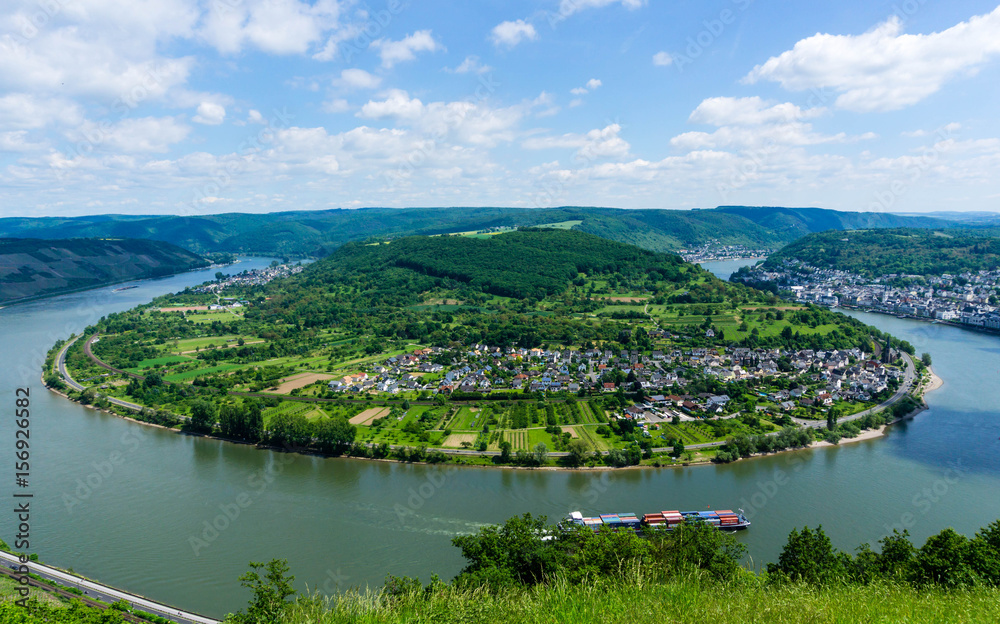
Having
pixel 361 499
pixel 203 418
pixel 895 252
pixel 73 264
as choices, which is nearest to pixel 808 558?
pixel 361 499

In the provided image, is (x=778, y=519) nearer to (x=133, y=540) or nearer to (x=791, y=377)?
(x=791, y=377)

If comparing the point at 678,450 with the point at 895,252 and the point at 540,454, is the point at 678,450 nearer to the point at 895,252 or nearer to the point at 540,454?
the point at 540,454

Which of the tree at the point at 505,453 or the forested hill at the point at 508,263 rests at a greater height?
the forested hill at the point at 508,263

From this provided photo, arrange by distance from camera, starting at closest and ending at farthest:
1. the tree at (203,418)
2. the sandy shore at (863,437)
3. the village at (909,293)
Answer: the sandy shore at (863,437)
the tree at (203,418)
the village at (909,293)

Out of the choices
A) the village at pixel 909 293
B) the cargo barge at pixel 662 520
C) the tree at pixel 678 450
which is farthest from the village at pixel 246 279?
the village at pixel 909 293

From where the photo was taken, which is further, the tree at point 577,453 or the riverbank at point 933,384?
the riverbank at point 933,384

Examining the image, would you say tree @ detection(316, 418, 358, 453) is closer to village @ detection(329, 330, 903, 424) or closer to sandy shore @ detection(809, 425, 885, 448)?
village @ detection(329, 330, 903, 424)

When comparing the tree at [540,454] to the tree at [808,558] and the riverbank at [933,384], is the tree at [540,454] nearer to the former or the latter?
the tree at [808,558]

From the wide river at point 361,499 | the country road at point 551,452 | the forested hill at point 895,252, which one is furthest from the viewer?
the forested hill at point 895,252
